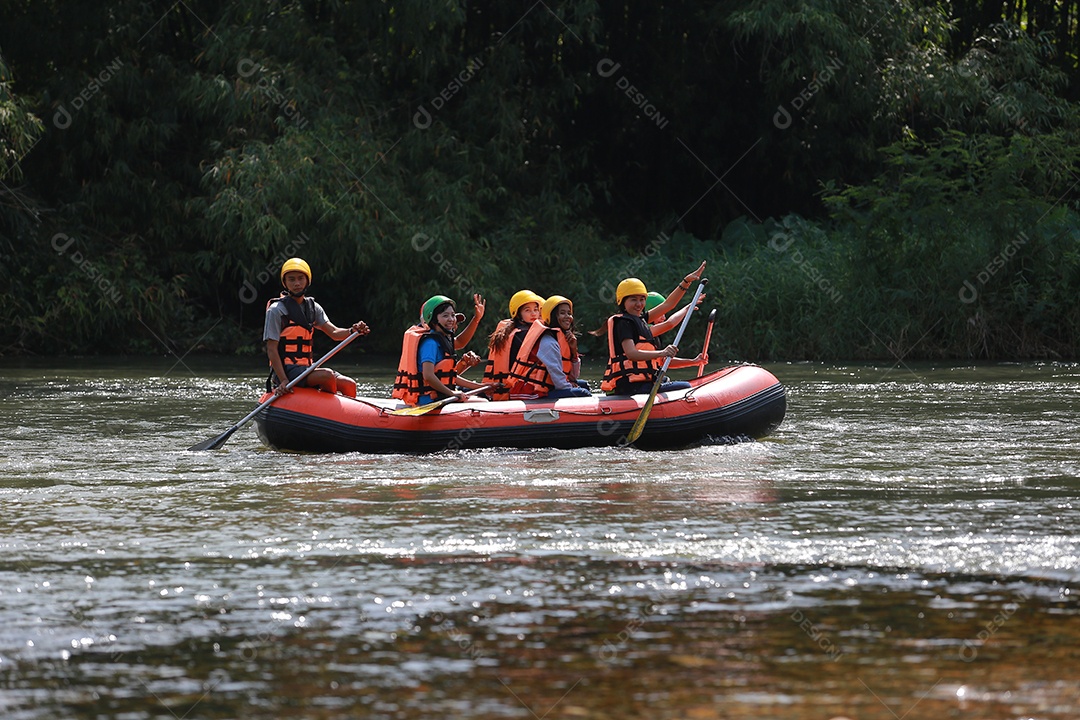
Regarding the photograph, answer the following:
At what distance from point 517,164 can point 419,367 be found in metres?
11.3

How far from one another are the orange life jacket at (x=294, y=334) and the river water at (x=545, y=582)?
611mm

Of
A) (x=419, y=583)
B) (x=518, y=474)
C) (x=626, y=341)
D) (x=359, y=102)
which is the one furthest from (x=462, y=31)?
(x=419, y=583)

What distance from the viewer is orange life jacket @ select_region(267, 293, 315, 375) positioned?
943 cm

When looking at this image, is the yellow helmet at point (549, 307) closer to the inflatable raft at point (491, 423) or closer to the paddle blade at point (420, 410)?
the inflatable raft at point (491, 423)

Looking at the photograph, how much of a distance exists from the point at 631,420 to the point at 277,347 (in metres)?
2.12

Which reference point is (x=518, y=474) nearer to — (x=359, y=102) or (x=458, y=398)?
(x=458, y=398)

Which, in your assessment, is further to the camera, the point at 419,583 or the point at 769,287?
the point at 769,287

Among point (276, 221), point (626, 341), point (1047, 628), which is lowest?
point (1047, 628)

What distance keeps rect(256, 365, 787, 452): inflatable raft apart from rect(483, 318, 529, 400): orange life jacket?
560 millimetres

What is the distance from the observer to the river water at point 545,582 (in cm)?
416

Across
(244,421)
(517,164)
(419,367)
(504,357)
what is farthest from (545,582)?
(517,164)

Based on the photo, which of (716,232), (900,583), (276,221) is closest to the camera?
(900,583)

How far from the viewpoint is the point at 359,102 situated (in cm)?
1930

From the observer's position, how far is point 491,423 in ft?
29.8
